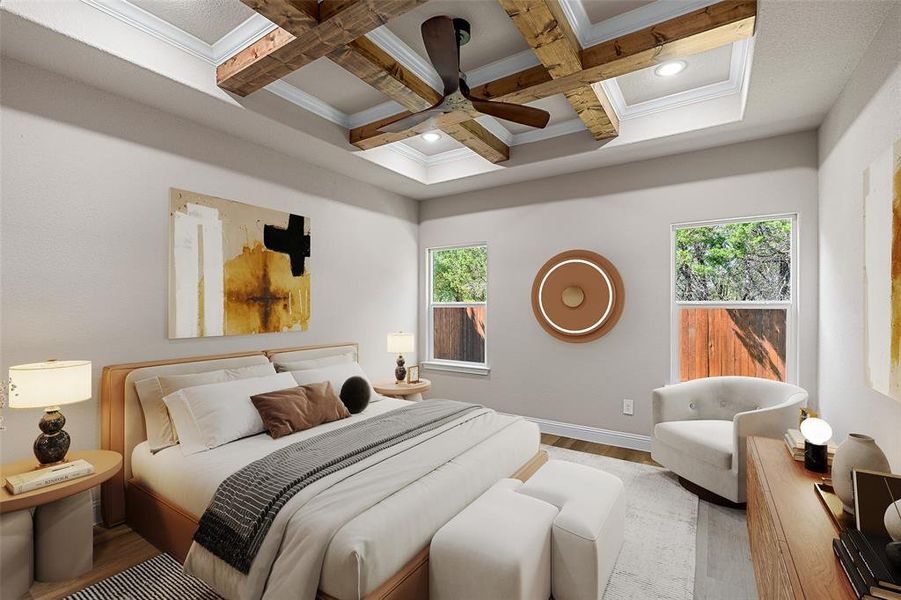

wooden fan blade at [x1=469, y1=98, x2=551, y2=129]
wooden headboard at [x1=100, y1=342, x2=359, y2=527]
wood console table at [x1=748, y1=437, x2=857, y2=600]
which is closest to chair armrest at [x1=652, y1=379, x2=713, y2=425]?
wood console table at [x1=748, y1=437, x2=857, y2=600]

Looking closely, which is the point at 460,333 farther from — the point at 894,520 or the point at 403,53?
the point at 894,520

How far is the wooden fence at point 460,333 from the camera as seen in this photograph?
5105 millimetres

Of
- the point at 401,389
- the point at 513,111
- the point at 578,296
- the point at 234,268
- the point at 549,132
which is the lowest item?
the point at 401,389

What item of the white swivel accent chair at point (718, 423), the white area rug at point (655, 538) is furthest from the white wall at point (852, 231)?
the white area rug at point (655, 538)

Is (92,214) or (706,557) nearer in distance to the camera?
(706,557)

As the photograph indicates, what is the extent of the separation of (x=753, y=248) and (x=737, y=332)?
732mm

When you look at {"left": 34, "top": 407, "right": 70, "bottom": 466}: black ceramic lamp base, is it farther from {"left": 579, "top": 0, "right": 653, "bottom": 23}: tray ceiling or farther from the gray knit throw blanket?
{"left": 579, "top": 0, "right": 653, "bottom": 23}: tray ceiling

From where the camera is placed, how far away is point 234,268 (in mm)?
3385

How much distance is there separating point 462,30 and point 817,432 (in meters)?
2.84

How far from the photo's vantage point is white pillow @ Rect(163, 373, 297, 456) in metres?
2.51

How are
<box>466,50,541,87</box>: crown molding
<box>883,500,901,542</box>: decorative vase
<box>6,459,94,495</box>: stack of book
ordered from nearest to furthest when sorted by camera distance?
<box>883,500,901,542</box>: decorative vase
<box>6,459,94,495</box>: stack of book
<box>466,50,541,87</box>: crown molding

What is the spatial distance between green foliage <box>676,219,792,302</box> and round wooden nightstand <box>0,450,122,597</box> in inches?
176

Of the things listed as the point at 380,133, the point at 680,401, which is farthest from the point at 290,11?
the point at 680,401

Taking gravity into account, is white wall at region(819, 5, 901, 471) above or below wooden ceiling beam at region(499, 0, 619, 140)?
below
